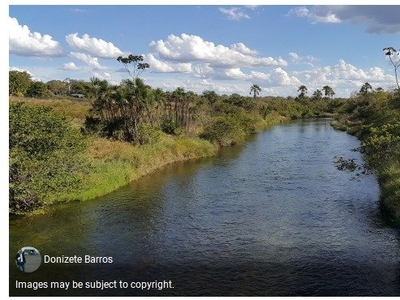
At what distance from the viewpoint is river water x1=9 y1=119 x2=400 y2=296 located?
18.9m

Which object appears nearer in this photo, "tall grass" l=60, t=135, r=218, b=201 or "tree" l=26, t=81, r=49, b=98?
"tall grass" l=60, t=135, r=218, b=201

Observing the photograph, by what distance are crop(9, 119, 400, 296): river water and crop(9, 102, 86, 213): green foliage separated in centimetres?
176

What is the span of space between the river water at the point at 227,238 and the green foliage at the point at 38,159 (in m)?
1.76

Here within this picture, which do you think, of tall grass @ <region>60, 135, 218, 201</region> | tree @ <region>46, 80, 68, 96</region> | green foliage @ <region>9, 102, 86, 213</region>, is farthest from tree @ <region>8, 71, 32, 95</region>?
green foliage @ <region>9, 102, 86, 213</region>

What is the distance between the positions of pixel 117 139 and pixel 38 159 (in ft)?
79.5

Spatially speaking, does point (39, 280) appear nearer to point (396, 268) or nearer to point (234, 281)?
point (234, 281)

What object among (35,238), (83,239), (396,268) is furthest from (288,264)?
(35,238)

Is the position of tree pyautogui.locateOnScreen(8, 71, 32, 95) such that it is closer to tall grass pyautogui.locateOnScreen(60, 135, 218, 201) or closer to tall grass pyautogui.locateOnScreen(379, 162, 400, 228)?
tall grass pyautogui.locateOnScreen(60, 135, 218, 201)

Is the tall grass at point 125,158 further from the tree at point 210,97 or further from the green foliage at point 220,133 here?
the tree at point 210,97

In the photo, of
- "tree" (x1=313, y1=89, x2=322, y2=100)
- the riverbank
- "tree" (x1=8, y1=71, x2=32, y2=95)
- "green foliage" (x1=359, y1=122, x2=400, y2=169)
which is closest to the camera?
"green foliage" (x1=359, y1=122, x2=400, y2=169)

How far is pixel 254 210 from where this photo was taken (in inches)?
1188

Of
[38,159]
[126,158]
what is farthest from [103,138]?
[38,159]

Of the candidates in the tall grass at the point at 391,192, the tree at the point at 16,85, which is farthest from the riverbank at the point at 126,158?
the tree at the point at 16,85

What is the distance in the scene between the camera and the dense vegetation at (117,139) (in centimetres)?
2697
